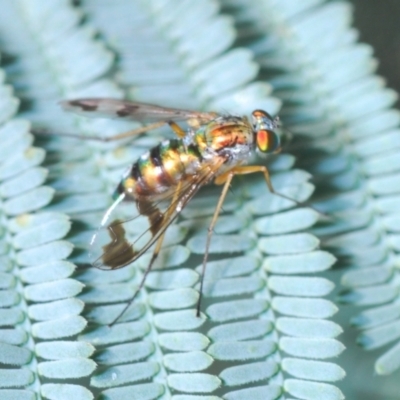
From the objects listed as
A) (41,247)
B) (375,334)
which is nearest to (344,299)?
(375,334)

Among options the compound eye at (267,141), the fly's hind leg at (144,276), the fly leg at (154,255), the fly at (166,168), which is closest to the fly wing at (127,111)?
the fly at (166,168)

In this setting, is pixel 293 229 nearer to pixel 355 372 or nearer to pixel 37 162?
pixel 355 372

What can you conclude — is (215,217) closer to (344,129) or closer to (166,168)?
(166,168)

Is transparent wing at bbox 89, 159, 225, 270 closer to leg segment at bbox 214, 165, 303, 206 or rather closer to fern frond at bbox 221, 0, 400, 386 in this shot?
leg segment at bbox 214, 165, 303, 206

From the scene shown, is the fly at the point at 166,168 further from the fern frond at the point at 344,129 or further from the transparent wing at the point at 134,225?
the fern frond at the point at 344,129

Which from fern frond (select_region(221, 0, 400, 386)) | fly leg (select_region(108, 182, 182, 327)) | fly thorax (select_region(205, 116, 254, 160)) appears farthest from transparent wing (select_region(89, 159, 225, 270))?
fern frond (select_region(221, 0, 400, 386))

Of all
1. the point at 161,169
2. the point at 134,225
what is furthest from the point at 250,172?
the point at 134,225
